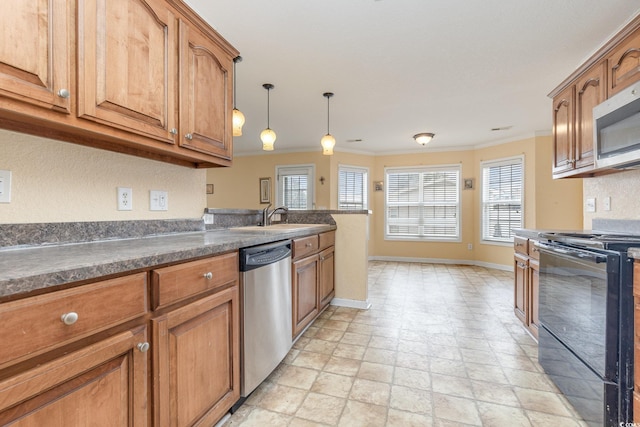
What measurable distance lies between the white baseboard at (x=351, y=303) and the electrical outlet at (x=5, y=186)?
2765 millimetres

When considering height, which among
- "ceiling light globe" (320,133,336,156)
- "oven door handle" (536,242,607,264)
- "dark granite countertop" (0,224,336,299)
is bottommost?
"oven door handle" (536,242,607,264)

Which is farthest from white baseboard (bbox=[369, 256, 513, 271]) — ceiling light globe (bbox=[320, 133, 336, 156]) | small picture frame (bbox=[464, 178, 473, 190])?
ceiling light globe (bbox=[320, 133, 336, 156])

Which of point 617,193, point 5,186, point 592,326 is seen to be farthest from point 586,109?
point 5,186

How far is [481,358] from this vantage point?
2.10m

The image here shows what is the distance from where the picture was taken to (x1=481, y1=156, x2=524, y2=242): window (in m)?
4.99

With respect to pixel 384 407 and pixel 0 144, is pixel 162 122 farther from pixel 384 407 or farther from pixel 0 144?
pixel 384 407

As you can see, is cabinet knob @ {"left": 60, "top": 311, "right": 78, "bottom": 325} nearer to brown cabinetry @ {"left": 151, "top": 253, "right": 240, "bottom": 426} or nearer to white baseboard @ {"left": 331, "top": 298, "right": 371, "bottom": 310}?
brown cabinetry @ {"left": 151, "top": 253, "right": 240, "bottom": 426}

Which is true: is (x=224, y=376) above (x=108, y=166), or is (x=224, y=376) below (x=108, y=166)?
below

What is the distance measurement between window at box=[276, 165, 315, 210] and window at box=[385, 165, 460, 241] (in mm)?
1686

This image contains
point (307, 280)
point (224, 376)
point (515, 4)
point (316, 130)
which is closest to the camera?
point (224, 376)

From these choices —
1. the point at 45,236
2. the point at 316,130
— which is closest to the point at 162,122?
the point at 45,236

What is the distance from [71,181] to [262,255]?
97 cm

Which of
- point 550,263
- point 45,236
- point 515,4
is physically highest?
point 515,4

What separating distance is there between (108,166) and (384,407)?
1.96 m
